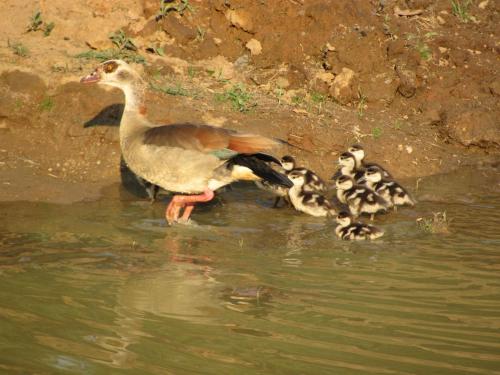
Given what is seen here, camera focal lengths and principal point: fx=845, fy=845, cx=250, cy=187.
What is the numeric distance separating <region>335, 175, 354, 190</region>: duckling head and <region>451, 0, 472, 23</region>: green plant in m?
5.07

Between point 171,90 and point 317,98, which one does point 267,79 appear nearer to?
point 317,98

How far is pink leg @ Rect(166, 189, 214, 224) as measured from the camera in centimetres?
837

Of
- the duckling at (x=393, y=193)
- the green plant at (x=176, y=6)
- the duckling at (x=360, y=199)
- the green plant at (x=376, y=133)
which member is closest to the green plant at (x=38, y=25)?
the green plant at (x=176, y=6)

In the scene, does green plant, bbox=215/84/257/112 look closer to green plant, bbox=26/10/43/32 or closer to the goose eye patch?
the goose eye patch

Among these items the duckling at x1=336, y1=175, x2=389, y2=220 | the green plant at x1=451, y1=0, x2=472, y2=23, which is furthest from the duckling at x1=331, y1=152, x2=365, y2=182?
the green plant at x1=451, y1=0, x2=472, y2=23

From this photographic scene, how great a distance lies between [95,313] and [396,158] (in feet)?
20.3

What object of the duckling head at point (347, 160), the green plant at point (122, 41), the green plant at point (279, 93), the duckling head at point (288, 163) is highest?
the green plant at point (122, 41)

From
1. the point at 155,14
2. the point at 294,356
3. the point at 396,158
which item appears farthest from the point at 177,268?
the point at 155,14

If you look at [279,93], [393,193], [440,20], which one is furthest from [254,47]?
[393,193]

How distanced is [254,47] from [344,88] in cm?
141

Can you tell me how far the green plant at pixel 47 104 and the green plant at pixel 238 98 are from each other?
6.88 ft

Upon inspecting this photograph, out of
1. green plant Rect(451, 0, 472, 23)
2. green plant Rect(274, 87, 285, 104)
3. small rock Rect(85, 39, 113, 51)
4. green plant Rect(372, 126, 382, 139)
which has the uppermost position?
green plant Rect(451, 0, 472, 23)

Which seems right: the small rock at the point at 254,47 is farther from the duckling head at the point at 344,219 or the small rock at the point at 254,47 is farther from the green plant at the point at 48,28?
the duckling head at the point at 344,219

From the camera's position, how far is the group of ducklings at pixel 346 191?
891 cm
